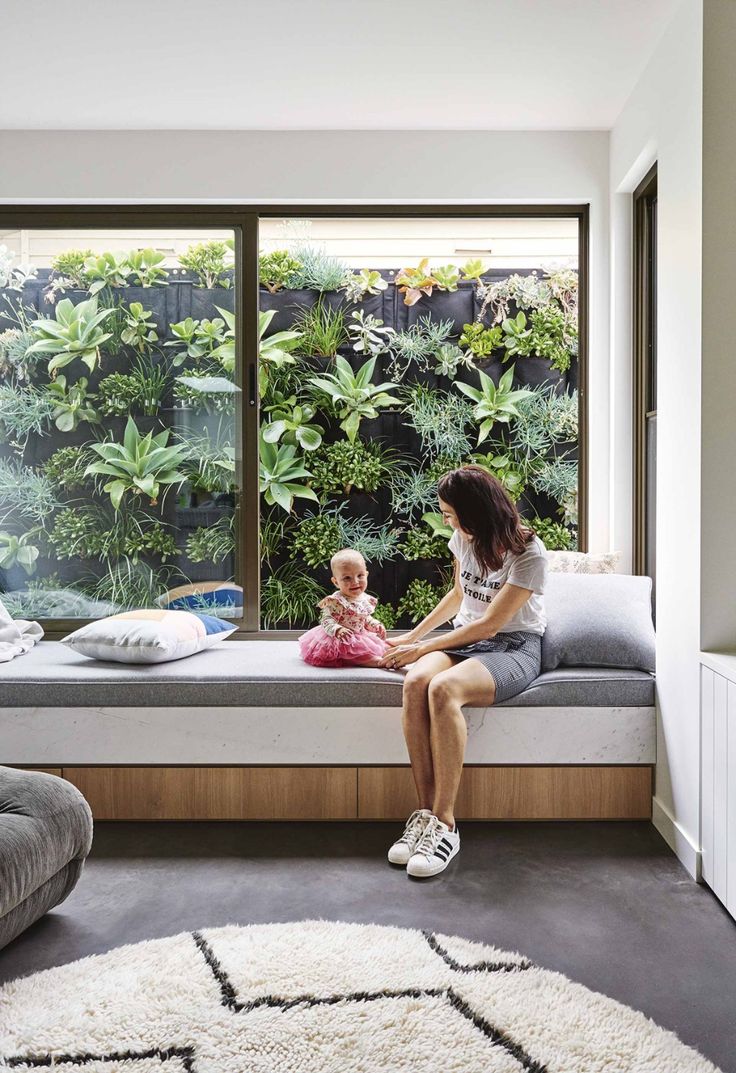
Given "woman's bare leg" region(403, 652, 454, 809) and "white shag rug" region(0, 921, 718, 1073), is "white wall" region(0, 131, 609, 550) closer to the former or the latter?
"woman's bare leg" region(403, 652, 454, 809)

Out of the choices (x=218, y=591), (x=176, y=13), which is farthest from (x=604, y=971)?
(x=176, y=13)

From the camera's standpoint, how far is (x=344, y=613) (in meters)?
3.26

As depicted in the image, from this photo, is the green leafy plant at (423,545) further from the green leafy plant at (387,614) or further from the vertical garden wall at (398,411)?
the green leafy plant at (387,614)

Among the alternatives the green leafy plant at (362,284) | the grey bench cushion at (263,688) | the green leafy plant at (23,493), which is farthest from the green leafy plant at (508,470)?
the green leafy plant at (23,493)

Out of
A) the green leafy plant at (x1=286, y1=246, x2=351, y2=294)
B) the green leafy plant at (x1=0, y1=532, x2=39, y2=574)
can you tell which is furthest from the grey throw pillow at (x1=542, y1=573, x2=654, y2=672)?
the green leafy plant at (x1=0, y1=532, x2=39, y2=574)

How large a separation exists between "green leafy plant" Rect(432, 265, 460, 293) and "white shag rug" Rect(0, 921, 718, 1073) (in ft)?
9.22

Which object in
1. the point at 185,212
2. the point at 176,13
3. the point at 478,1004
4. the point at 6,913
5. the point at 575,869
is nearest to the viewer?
the point at 478,1004

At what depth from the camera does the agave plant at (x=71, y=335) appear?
156 inches

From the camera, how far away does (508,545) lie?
298 centimetres

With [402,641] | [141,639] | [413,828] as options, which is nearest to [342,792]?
[413,828]

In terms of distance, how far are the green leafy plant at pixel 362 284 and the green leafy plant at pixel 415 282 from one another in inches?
3.2

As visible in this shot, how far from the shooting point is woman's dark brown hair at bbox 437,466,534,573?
9.77 feet

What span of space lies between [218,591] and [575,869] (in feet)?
6.57

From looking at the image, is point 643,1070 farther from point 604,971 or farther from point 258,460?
point 258,460
